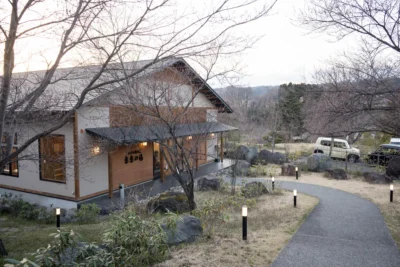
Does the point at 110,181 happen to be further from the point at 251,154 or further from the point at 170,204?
the point at 251,154

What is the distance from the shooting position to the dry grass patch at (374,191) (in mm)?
7935

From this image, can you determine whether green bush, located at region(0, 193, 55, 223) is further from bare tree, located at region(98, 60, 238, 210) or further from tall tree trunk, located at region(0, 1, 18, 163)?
tall tree trunk, located at region(0, 1, 18, 163)

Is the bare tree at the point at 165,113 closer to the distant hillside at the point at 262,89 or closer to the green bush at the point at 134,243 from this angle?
the green bush at the point at 134,243

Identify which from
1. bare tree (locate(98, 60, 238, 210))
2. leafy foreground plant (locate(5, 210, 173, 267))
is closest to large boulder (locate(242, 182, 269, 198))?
bare tree (locate(98, 60, 238, 210))

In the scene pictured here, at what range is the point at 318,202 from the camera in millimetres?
10094

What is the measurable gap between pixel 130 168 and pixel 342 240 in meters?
8.74

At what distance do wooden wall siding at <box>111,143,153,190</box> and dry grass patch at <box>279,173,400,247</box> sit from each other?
256 inches

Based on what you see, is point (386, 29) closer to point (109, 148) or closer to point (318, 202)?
point (318, 202)

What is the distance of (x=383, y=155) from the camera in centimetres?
1722

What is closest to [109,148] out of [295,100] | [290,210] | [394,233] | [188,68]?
[188,68]

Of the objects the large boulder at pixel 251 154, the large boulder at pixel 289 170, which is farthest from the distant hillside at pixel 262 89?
the large boulder at pixel 289 170

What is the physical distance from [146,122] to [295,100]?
24593 millimetres

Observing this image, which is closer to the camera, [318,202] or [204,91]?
[318,202]

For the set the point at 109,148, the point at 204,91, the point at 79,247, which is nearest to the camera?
the point at 79,247
